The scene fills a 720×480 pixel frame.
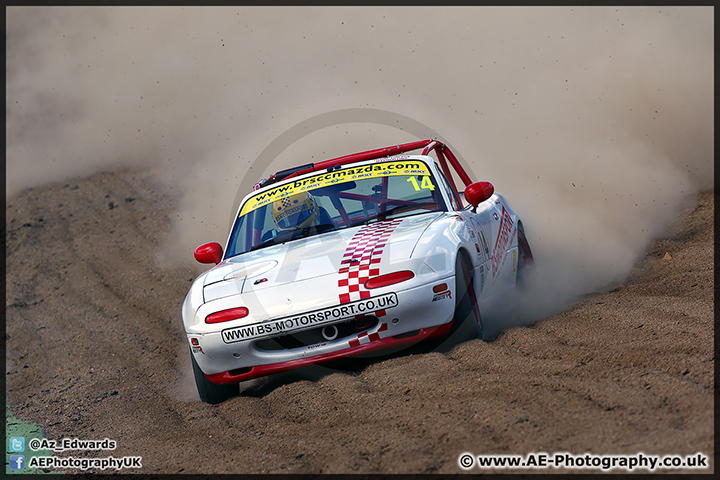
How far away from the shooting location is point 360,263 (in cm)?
432

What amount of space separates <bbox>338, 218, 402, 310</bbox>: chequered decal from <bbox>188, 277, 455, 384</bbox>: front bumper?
128 millimetres

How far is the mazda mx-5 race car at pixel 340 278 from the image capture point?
4.18 m

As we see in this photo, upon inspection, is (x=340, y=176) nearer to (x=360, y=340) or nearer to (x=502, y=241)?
(x=502, y=241)

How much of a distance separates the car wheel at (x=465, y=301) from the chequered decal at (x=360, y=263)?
49cm

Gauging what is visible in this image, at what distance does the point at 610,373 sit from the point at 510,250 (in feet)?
9.10

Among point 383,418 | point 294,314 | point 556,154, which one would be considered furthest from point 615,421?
point 556,154

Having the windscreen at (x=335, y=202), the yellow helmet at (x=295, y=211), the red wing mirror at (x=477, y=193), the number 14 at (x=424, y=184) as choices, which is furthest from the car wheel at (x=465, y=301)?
the yellow helmet at (x=295, y=211)

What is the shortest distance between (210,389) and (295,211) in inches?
59.8

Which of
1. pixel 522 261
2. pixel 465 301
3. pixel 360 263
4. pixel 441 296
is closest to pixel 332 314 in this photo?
pixel 360 263

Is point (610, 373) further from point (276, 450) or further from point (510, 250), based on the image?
point (510, 250)

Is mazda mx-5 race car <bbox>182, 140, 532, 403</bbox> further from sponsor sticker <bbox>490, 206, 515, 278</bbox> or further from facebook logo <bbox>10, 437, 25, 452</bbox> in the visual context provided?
facebook logo <bbox>10, 437, 25, 452</bbox>

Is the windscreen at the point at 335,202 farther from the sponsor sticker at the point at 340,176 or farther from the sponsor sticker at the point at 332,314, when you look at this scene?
the sponsor sticker at the point at 332,314

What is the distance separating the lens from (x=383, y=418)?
11.4ft

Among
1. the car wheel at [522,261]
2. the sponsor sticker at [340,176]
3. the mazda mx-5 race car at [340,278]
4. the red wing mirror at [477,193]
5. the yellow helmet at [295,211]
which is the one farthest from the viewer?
the car wheel at [522,261]
